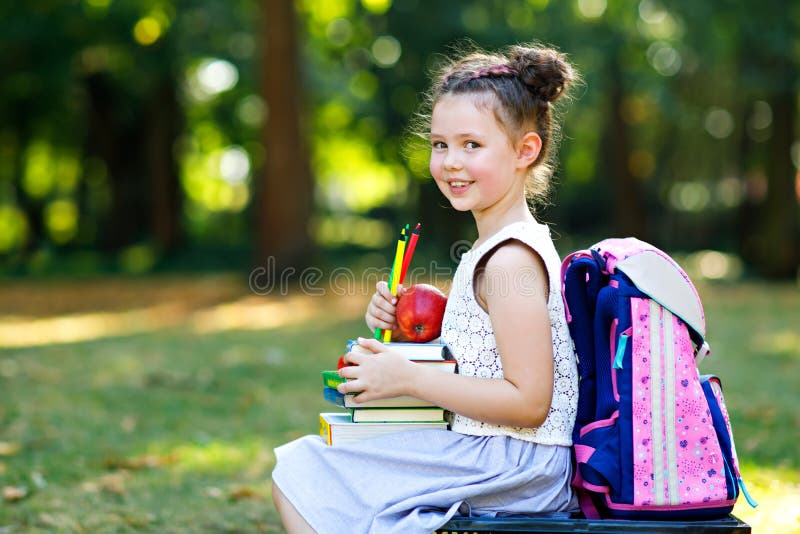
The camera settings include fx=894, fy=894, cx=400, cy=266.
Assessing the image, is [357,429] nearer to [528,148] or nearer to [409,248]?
[409,248]

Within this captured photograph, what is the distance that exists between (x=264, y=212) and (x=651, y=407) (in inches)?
456

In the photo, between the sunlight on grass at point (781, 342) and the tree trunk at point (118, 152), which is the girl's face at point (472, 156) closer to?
the sunlight on grass at point (781, 342)

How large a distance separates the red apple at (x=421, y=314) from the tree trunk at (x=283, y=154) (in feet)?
35.6

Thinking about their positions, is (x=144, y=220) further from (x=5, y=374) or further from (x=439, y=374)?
(x=439, y=374)

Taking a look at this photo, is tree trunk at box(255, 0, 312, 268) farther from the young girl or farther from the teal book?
the teal book

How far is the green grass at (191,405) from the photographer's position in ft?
13.1

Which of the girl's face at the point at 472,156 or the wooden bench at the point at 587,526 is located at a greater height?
the girl's face at the point at 472,156

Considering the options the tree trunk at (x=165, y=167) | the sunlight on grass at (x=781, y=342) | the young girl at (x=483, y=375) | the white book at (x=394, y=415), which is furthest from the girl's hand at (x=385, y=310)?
the tree trunk at (x=165, y=167)

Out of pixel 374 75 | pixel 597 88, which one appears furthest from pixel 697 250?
pixel 374 75

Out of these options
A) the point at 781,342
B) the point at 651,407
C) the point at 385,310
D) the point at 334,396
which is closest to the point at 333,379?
the point at 334,396

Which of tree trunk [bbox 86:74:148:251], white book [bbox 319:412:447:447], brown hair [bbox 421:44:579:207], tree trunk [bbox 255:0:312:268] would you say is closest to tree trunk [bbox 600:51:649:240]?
tree trunk [bbox 255:0:312:268]

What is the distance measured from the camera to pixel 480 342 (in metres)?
2.41

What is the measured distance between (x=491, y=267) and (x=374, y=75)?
55.2 ft

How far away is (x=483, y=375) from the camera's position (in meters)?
2.40
